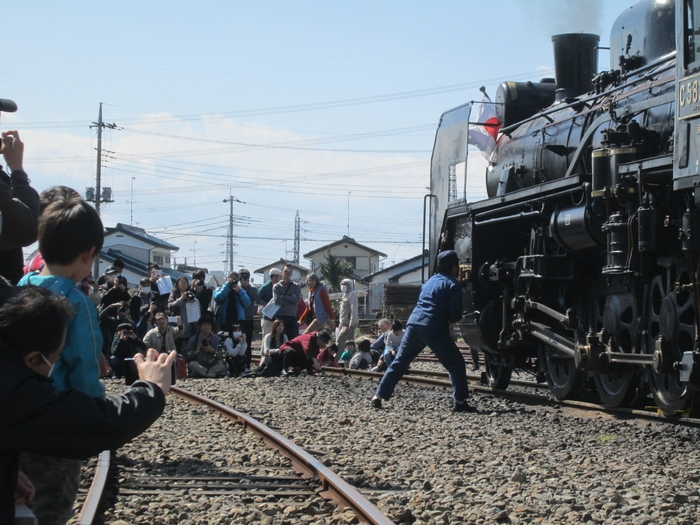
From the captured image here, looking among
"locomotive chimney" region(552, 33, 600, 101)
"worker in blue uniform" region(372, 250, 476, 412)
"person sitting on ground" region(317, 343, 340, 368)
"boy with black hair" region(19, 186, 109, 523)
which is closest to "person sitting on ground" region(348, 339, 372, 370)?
"person sitting on ground" region(317, 343, 340, 368)

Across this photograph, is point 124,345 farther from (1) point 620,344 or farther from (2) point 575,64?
(2) point 575,64

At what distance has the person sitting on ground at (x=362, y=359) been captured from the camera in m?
15.4

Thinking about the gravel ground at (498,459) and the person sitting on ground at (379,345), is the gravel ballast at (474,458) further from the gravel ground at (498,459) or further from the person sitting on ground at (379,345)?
the person sitting on ground at (379,345)

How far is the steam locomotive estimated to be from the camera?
735cm

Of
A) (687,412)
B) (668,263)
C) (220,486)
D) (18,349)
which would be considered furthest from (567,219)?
(18,349)

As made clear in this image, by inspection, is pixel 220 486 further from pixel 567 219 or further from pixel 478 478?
pixel 567 219

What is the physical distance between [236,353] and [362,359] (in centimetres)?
233

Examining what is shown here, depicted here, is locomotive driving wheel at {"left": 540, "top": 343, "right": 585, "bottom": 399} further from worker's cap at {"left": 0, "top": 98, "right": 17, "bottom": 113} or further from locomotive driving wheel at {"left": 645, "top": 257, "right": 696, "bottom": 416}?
worker's cap at {"left": 0, "top": 98, "right": 17, "bottom": 113}

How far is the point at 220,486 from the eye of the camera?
214 inches

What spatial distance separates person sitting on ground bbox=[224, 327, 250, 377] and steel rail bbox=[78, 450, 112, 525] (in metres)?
8.18

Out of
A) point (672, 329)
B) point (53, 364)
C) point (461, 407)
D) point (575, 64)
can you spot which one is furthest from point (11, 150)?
point (575, 64)

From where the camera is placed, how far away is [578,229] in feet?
28.5

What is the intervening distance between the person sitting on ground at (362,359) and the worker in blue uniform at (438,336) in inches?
225

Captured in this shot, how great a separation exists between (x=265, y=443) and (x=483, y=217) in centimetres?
502
